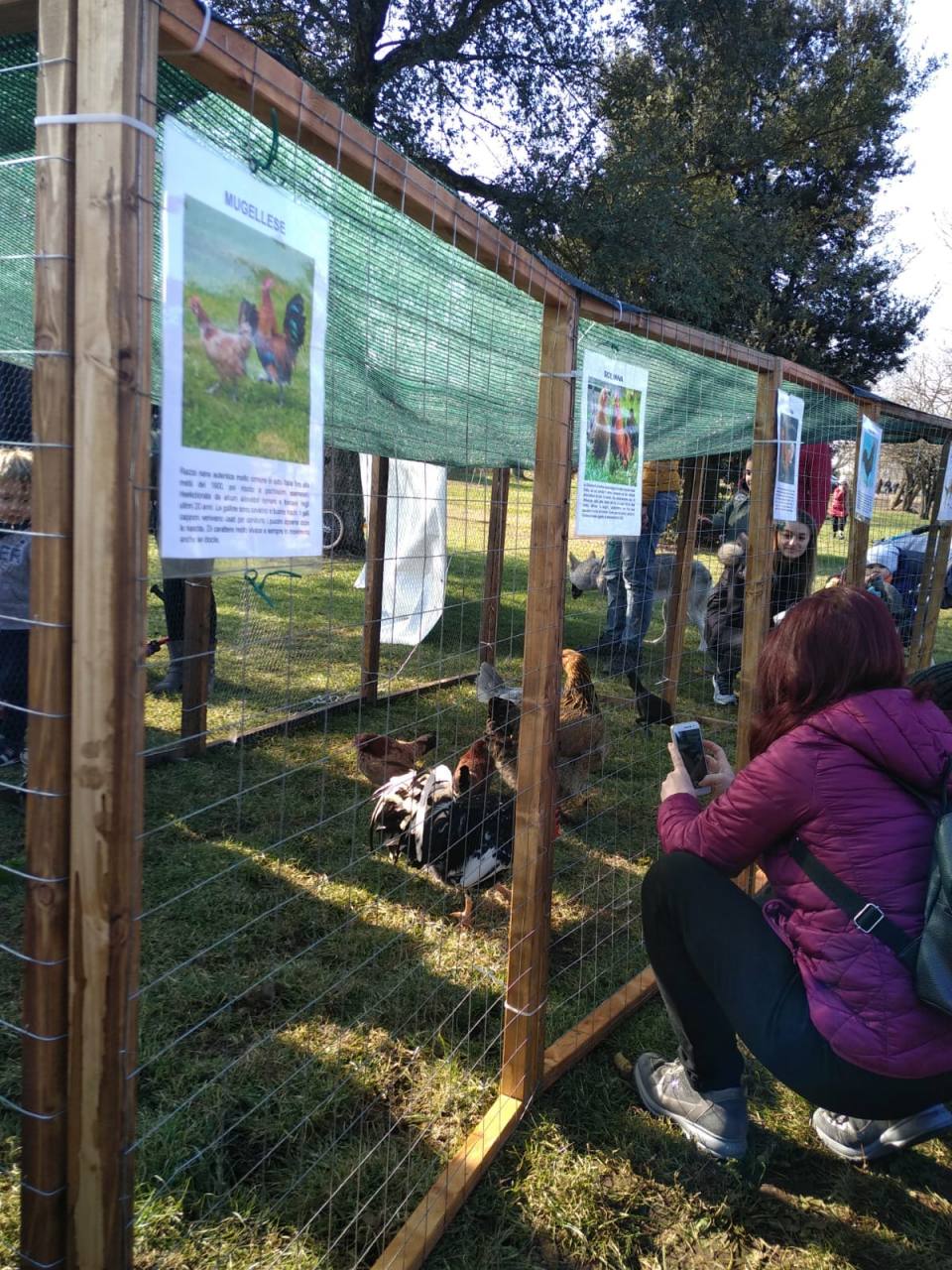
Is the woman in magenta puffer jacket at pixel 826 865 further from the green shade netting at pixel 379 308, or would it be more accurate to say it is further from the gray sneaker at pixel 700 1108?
Result: the green shade netting at pixel 379 308

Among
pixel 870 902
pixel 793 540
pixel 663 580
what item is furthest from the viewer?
pixel 663 580

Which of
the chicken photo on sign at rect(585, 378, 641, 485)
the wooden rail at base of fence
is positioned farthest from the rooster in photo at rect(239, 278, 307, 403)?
the wooden rail at base of fence

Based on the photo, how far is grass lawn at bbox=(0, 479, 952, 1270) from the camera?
1913mm

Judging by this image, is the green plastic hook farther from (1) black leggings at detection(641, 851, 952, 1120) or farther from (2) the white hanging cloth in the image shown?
(2) the white hanging cloth

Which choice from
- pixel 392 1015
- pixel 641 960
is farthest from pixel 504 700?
pixel 392 1015

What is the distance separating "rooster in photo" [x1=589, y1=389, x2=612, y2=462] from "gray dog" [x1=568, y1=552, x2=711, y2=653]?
3.93 m

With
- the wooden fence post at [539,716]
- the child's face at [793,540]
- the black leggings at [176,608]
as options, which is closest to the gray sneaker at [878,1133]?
the wooden fence post at [539,716]

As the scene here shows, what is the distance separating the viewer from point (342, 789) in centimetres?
432

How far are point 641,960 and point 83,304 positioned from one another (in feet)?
9.29

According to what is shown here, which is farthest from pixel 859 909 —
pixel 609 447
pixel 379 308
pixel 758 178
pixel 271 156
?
pixel 758 178

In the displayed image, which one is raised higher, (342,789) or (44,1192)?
(44,1192)

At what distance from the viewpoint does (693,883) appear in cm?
202

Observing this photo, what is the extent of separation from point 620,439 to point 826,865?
1.17 m

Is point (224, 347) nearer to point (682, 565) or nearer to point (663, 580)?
point (682, 565)
